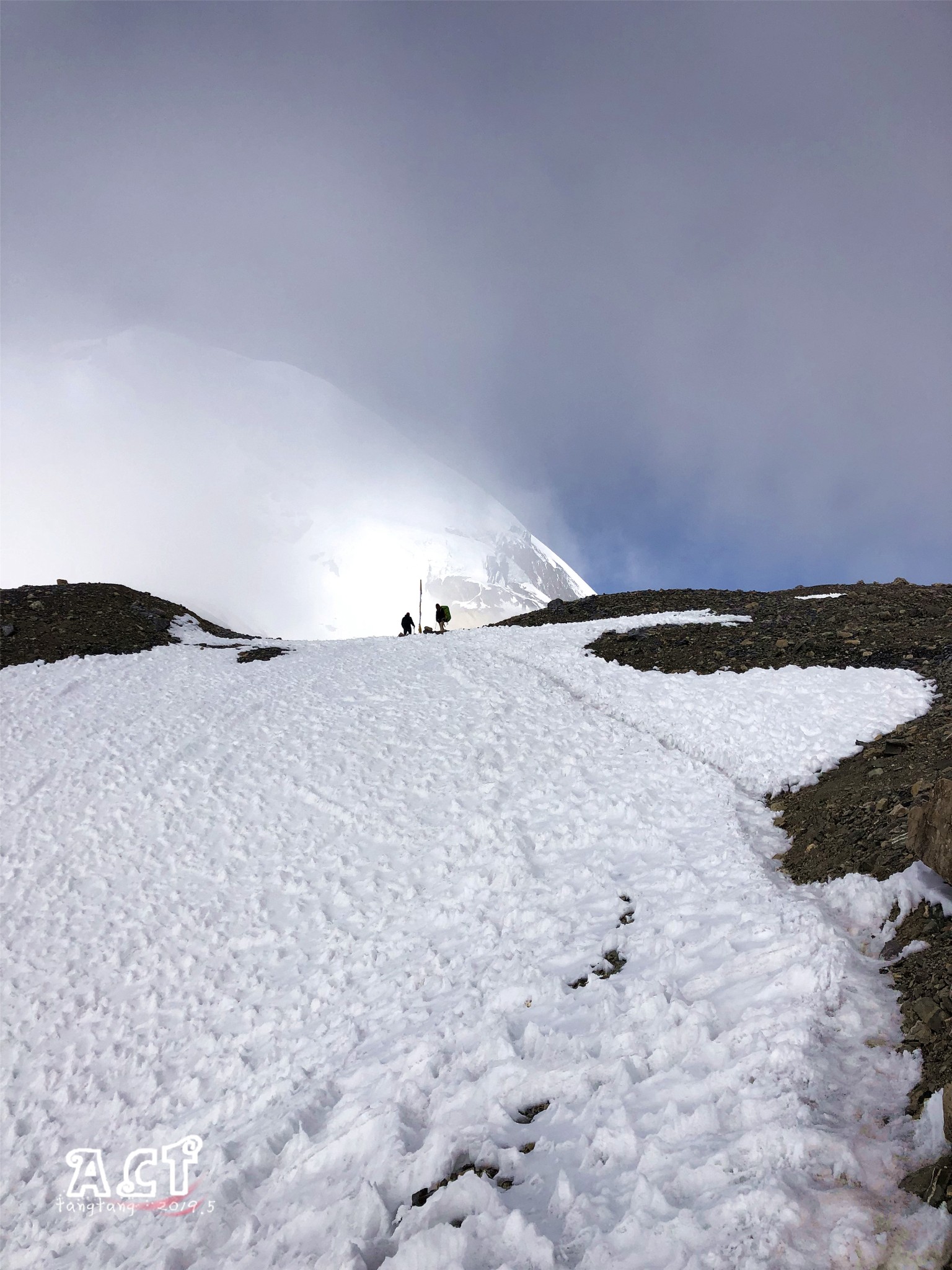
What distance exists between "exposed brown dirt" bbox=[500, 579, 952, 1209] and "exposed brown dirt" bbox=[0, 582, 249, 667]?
1613cm

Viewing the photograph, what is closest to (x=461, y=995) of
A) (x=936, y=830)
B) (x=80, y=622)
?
(x=936, y=830)

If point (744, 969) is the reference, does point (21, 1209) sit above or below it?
below

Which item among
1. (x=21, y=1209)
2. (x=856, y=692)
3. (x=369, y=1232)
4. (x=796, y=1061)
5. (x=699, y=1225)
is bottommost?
(x=21, y=1209)

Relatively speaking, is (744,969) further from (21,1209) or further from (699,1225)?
(21,1209)

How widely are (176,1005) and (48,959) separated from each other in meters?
2.77

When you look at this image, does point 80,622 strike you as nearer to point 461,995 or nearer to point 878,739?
point 461,995

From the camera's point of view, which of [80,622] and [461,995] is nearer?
[461,995]

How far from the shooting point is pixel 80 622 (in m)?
26.0

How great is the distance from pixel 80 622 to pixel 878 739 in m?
28.4

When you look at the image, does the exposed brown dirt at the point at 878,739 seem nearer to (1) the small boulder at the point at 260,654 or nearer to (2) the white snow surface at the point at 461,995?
(2) the white snow surface at the point at 461,995


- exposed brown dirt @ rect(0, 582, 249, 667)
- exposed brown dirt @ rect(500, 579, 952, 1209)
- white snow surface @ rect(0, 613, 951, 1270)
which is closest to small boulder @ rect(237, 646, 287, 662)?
exposed brown dirt @ rect(0, 582, 249, 667)

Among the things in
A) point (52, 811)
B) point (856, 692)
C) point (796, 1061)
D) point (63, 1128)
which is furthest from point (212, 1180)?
point (856, 692)

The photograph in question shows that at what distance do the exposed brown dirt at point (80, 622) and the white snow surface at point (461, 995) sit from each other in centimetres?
785

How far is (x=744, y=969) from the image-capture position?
22.5 ft
